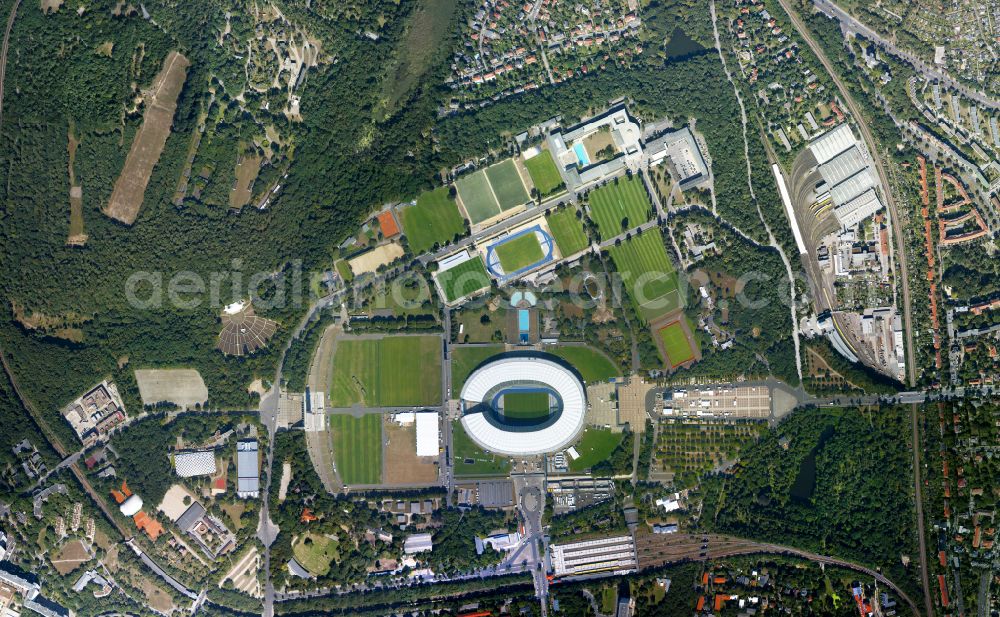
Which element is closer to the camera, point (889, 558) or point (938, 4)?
point (889, 558)

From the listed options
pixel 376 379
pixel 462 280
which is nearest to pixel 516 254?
pixel 462 280

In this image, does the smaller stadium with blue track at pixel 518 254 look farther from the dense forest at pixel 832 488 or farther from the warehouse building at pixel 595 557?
the dense forest at pixel 832 488

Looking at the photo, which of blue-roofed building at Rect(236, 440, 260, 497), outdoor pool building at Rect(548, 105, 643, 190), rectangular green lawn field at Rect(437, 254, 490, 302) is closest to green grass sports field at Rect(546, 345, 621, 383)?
rectangular green lawn field at Rect(437, 254, 490, 302)

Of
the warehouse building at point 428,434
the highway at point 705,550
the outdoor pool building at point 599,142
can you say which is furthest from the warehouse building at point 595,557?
the outdoor pool building at point 599,142

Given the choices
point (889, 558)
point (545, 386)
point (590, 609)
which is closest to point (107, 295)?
point (545, 386)

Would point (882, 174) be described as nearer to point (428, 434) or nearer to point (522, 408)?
point (522, 408)

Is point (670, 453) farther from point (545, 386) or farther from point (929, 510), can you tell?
point (929, 510)
